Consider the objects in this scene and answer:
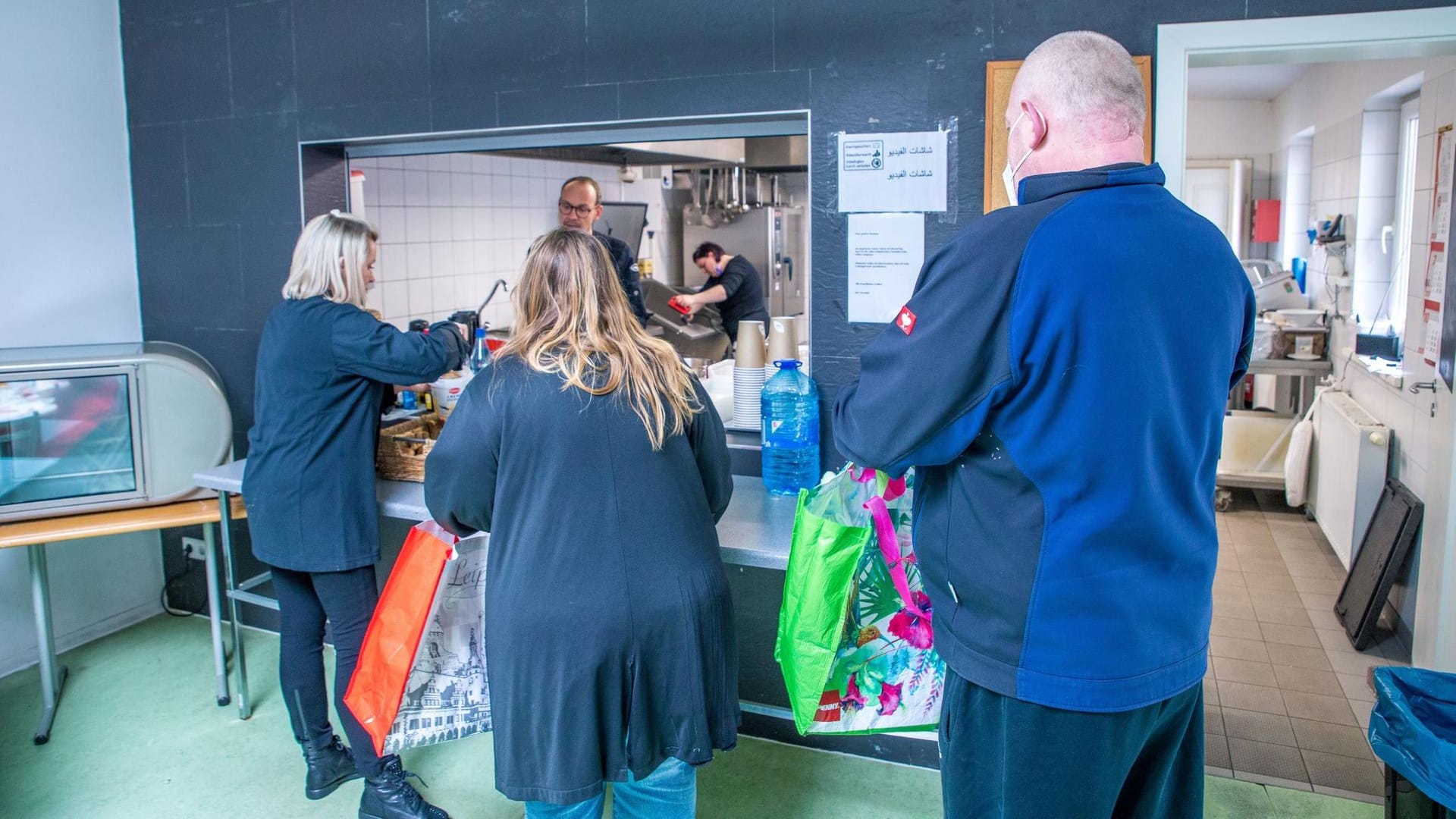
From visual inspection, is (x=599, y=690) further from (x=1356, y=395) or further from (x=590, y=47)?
(x=1356, y=395)

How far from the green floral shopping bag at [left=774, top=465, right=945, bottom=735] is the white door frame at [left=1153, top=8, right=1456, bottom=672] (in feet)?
2.73

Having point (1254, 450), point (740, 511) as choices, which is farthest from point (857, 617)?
point (1254, 450)

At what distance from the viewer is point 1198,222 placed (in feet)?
4.21

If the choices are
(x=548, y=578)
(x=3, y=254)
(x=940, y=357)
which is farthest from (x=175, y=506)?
(x=940, y=357)

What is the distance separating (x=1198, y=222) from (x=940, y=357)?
37 centimetres

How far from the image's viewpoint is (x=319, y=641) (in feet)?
8.43

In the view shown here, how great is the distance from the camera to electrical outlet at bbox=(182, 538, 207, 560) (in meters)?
3.61

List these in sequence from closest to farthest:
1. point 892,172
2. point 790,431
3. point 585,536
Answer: point 585,536 < point 892,172 < point 790,431

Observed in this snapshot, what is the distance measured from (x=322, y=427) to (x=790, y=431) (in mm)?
1082

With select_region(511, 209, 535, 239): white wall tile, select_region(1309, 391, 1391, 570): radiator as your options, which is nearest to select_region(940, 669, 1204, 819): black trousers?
select_region(1309, 391, 1391, 570): radiator

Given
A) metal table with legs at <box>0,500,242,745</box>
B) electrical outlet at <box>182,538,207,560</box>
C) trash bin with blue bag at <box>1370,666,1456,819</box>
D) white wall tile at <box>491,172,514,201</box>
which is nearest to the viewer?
trash bin with blue bag at <box>1370,666,1456,819</box>

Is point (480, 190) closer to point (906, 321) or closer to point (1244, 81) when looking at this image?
point (906, 321)

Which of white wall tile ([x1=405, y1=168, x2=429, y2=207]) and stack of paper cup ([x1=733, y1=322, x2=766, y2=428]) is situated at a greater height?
white wall tile ([x1=405, y1=168, x2=429, y2=207])

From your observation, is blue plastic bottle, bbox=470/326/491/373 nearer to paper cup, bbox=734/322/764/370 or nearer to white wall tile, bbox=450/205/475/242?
paper cup, bbox=734/322/764/370
